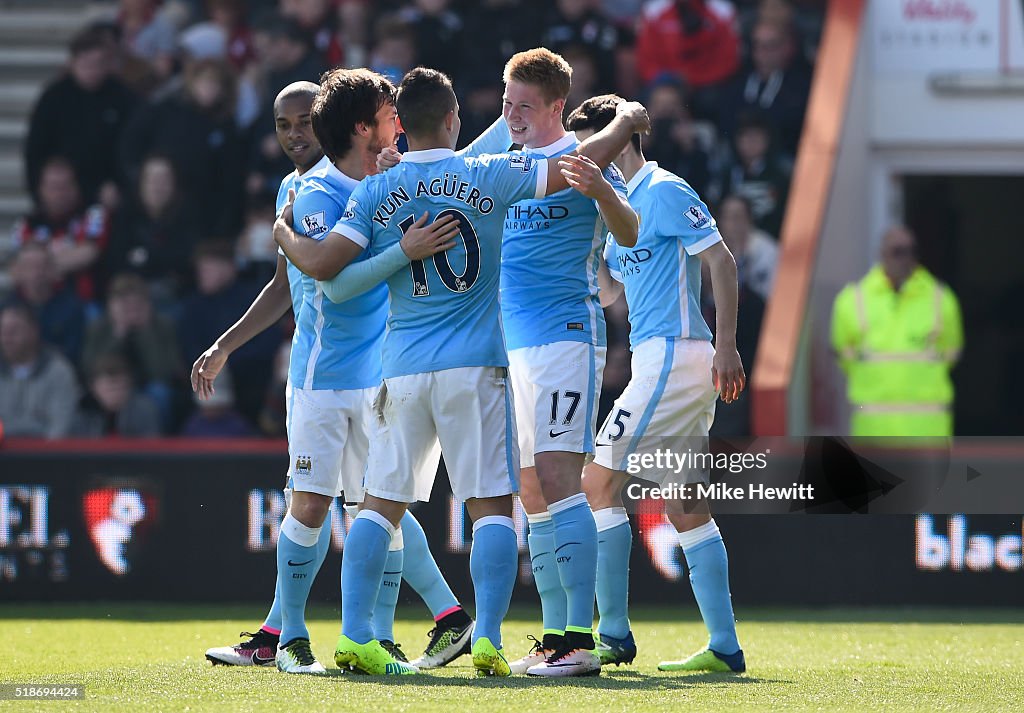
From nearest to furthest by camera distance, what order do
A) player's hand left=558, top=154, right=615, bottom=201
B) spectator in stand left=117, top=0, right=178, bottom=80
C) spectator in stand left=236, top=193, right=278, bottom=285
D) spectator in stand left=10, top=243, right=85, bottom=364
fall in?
player's hand left=558, top=154, right=615, bottom=201, spectator in stand left=236, top=193, right=278, bottom=285, spectator in stand left=10, top=243, right=85, bottom=364, spectator in stand left=117, top=0, right=178, bottom=80

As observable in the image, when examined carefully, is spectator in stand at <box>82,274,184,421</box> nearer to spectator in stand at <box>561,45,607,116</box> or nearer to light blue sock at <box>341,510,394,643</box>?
spectator in stand at <box>561,45,607,116</box>

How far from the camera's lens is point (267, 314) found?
22.1 feet

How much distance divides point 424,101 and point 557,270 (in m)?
0.83

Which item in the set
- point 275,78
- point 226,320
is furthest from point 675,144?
point 226,320

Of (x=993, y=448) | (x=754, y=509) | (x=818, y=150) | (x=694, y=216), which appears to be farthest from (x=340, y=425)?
(x=818, y=150)

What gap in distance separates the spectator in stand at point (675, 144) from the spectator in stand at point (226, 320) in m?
3.02

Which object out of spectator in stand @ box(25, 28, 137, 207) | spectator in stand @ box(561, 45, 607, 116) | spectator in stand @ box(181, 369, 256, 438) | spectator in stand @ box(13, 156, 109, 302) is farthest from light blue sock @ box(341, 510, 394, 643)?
spectator in stand @ box(25, 28, 137, 207)

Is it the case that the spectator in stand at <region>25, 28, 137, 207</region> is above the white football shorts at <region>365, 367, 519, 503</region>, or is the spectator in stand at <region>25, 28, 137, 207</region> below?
above

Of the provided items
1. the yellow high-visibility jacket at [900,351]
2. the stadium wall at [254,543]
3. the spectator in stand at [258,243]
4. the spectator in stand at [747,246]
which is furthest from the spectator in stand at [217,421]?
the yellow high-visibility jacket at [900,351]

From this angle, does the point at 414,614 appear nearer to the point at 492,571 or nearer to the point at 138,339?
the point at 492,571

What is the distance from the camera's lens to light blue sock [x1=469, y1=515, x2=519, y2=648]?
18.7ft

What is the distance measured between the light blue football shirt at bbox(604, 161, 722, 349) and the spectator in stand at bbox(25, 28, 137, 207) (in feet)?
25.1

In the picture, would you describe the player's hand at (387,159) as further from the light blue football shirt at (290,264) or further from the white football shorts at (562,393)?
the white football shorts at (562,393)

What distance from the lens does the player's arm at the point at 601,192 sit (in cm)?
563
